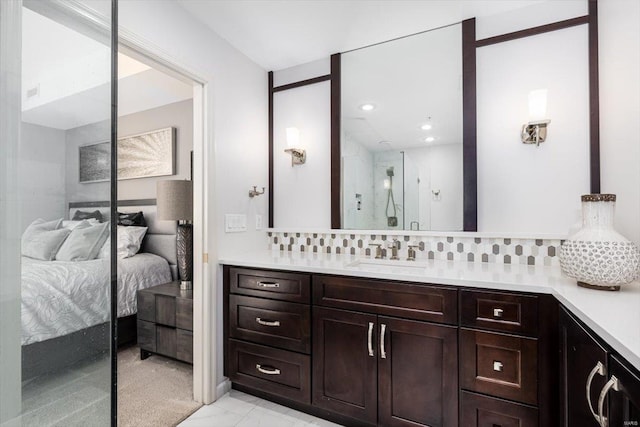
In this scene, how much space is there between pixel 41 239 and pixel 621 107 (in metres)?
2.34

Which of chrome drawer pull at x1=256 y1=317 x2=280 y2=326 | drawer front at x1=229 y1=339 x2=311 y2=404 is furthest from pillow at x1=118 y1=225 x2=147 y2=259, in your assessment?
chrome drawer pull at x1=256 y1=317 x2=280 y2=326

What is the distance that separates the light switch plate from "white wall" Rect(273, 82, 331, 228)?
1.18 ft

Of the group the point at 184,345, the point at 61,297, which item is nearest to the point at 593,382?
the point at 61,297

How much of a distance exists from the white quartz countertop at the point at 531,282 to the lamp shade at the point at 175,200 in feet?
2.44

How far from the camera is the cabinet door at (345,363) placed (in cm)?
158

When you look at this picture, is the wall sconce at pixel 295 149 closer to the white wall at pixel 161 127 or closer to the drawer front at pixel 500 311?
the white wall at pixel 161 127

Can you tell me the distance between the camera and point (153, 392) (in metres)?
2.03

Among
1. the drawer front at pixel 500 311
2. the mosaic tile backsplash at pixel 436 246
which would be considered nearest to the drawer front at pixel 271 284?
the mosaic tile backsplash at pixel 436 246

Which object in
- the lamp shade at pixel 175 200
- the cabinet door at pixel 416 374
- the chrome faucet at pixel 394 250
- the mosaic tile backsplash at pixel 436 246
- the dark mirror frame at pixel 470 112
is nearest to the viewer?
the cabinet door at pixel 416 374

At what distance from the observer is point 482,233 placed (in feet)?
6.08

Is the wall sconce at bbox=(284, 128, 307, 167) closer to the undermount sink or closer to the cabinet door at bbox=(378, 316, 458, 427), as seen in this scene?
the undermount sink

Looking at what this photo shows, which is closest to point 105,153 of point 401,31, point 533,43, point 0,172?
point 0,172

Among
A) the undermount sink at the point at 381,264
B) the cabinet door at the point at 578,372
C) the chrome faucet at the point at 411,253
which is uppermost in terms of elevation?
the chrome faucet at the point at 411,253

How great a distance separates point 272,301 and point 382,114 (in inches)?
60.3
